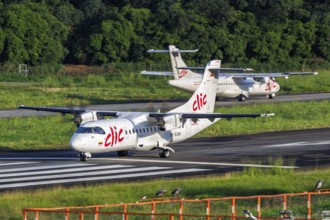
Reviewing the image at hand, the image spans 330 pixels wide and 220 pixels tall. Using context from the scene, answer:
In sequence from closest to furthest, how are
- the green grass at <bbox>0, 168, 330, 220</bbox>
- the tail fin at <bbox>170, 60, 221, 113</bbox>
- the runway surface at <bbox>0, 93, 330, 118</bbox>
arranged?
the green grass at <bbox>0, 168, 330, 220</bbox> < the tail fin at <bbox>170, 60, 221, 113</bbox> < the runway surface at <bbox>0, 93, 330, 118</bbox>

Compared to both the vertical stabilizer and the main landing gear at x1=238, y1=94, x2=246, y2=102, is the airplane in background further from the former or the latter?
the main landing gear at x1=238, y1=94, x2=246, y2=102

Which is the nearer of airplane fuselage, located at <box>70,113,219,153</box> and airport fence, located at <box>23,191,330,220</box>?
airport fence, located at <box>23,191,330,220</box>

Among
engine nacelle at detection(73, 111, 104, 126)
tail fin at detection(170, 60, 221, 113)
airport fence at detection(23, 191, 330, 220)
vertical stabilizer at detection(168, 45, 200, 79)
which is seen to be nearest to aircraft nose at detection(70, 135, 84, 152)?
engine nacelle at detection(73, 111, 104, 126)

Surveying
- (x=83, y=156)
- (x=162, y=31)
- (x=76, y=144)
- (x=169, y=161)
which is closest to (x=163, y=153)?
(x=169, y=161)

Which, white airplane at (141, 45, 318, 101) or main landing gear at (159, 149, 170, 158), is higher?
white airplane at (141, 45, 318, 101)

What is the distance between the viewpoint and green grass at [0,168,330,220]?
2683 centimetres

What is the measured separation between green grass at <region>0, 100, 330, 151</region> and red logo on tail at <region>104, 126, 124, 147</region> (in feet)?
18.7

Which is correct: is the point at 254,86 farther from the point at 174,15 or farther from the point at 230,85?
the point at 174,15

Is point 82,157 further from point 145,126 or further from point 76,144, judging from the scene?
point 145,126

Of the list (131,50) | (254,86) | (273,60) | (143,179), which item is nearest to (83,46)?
(131,50)

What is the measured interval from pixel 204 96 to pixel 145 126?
171 inches

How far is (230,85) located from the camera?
67125 mm

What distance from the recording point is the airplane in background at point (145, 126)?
37156 mm

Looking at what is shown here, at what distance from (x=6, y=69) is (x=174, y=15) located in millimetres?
17692
